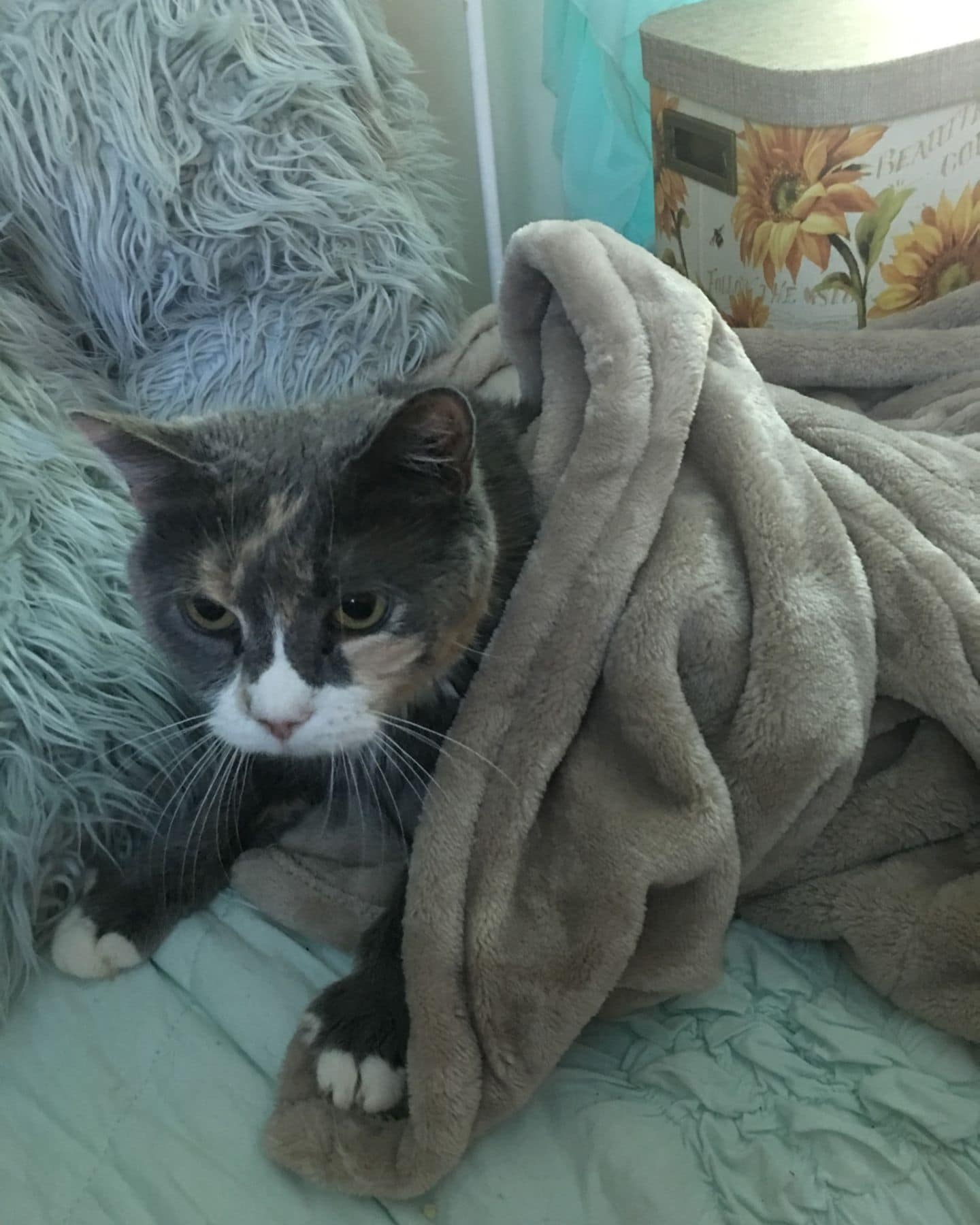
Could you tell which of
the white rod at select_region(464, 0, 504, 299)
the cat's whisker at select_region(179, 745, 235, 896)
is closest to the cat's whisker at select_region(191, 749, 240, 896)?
the cat's whisker at select_region(179, 745, 235, 896)

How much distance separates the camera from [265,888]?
91cm

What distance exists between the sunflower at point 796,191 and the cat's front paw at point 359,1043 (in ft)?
3.28

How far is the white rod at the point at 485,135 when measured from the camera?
55.1 inches

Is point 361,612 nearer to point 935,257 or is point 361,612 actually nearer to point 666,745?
point 666,745

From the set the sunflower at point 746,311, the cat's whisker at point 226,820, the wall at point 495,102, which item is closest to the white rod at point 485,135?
the wall at point 495,102

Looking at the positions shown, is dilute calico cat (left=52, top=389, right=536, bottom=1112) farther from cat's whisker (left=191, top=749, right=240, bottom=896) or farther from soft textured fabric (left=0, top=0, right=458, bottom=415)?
soft textured fabric (left=0, top=0, right=458, bottom=415)

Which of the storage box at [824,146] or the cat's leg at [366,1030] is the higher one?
the storage box at [824,146]

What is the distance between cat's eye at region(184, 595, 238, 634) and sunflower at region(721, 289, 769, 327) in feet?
2.84

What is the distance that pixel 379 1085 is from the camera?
2.47ft

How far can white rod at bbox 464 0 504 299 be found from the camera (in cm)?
140

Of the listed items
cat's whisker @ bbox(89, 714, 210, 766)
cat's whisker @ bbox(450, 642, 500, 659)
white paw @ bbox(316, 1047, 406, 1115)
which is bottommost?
white paw @ bbox(316, 1047, 406, 1115)

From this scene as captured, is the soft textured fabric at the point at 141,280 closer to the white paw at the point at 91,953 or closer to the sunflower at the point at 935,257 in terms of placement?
the white paw at the point at 91,953

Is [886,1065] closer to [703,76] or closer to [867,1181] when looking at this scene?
[867,1181]

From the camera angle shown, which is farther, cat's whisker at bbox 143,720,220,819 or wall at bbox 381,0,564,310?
wall at bbox 381,0,564,310
